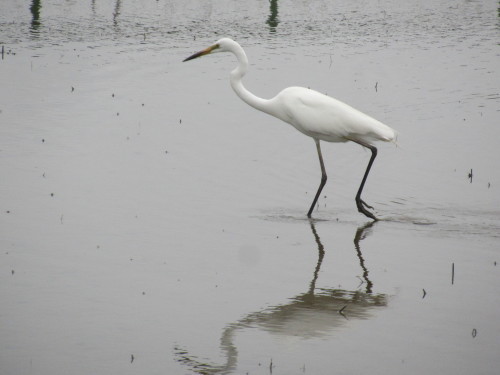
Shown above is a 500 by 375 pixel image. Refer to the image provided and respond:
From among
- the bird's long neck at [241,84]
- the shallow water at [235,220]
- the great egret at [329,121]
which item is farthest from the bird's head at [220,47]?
the shallow water at [235,220]

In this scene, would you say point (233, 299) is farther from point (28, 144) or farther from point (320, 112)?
point (28, 144)

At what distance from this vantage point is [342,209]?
9734mm

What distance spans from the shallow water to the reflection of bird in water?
21mm

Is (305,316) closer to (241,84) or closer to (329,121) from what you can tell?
(329,121)

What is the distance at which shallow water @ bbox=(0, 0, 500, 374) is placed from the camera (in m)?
6.14

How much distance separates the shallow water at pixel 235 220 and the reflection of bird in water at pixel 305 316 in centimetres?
2

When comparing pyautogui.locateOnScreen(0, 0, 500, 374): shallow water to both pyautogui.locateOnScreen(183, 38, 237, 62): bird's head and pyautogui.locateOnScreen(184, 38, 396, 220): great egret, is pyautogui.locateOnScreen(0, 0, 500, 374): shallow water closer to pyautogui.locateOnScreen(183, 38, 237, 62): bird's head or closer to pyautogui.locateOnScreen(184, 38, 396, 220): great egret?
pyautogui.locateOnScreen(184, 38, 396, 220): great egret

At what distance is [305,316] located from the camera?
6.67m

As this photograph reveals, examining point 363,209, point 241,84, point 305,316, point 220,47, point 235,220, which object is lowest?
point 305,316

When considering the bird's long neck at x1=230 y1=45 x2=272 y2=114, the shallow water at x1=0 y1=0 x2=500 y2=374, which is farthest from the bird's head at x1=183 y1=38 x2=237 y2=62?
the shallow water at x1=0 y1=0 x2=500 y2=374

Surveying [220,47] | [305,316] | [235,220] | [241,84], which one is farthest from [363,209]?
[305,316]

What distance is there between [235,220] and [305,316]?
92.8 inches

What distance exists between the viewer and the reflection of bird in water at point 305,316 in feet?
19.2

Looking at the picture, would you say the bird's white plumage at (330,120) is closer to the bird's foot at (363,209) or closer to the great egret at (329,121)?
the great egret at (329,121)
